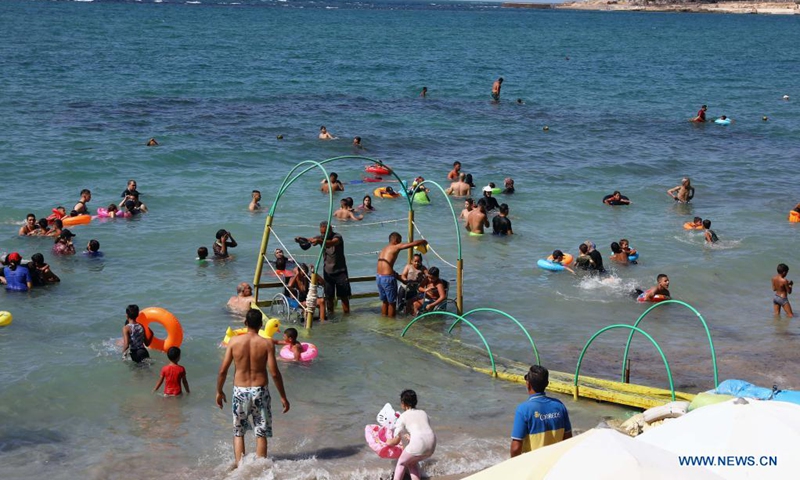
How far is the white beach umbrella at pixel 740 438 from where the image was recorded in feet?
25.2

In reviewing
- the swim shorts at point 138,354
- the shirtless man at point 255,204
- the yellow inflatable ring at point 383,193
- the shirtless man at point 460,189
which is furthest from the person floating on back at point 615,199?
the swim shorts at point 138,354

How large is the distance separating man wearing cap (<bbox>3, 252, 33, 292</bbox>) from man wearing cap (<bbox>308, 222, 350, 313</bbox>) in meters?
5.65

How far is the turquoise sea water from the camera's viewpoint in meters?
12.1

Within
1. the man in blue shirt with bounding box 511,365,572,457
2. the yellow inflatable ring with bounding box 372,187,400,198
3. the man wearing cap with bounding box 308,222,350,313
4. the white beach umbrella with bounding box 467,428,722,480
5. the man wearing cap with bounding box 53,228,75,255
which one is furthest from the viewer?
the yellow inflatable ring with bounding box 372,187,400,198

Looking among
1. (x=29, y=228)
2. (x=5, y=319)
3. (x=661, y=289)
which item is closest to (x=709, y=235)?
(x=661, y=289)

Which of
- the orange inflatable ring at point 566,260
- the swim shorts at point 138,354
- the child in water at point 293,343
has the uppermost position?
the orange inflatable ring at point 566,260

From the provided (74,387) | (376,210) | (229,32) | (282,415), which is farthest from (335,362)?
(229,32)

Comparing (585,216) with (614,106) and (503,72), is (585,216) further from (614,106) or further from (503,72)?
(503,72)

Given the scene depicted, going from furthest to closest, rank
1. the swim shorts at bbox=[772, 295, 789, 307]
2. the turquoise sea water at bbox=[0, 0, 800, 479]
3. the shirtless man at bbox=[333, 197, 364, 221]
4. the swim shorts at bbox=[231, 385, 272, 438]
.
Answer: the shirtless man at bbox=[333, 197, 364, 221] → the swim shorts at bbox=[772, 295, 789, 307] → the turquoise sea water at bbox=[0, 0, 800, 479] → the swim shorts at bbox=[231, 385, 272, 438]

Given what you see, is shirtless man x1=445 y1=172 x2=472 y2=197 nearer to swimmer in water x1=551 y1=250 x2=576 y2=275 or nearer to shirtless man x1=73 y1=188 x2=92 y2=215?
swimmer in water x1=551 y1=250 x2=576 y2=275

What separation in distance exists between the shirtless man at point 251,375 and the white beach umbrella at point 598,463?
136 inches

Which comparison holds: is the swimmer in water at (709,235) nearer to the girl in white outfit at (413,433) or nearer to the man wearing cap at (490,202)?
the man wearing cap at (490,202)

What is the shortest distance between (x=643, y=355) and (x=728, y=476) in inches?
297

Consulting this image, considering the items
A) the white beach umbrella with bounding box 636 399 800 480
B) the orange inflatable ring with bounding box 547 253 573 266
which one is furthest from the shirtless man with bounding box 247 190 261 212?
the white beach umbrella with bounding box 636 399 800 480
